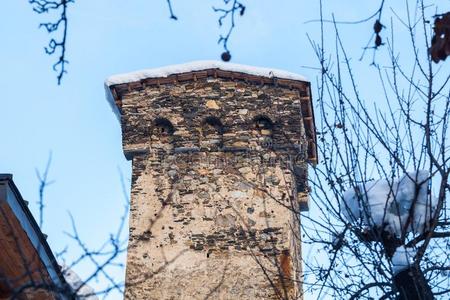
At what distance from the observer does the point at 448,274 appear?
4.87 metres

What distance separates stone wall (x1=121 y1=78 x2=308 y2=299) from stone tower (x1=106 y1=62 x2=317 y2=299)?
1 cm

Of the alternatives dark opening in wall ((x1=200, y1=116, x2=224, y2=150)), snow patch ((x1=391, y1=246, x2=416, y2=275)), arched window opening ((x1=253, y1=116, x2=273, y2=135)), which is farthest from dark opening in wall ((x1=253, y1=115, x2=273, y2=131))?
snow patch ((x1=391, y1=246, x2=416, y2=275))

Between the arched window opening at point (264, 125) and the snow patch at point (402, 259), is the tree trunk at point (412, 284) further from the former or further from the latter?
the arched window opening at point (264, 125)

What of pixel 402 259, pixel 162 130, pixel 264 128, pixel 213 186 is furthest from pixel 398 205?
pixel 162 130

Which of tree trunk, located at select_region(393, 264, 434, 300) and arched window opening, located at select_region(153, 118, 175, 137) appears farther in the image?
arched window opening, located at select_region(153, 118, 175, 137)

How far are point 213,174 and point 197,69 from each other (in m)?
1.18

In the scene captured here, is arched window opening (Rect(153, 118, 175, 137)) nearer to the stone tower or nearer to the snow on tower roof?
the stone tower

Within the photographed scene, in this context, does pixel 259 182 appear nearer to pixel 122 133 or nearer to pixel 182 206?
pixel 182 206

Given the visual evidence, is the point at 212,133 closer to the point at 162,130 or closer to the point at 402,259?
the point at 162,130

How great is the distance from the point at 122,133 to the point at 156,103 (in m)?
0.47

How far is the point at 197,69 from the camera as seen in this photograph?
10.2 meters

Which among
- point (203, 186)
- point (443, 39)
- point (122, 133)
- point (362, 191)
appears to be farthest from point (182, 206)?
point (443, 39)

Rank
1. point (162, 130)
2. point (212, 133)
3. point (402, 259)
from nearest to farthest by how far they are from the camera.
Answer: point (402, 259) → point (212, 133) → point (162, 130)

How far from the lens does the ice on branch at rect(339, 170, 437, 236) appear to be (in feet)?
14.9
